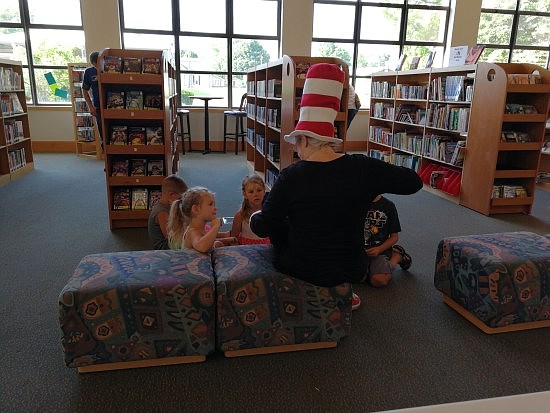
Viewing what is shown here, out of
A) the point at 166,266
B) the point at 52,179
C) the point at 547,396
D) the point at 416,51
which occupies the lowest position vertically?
the point at 52,179

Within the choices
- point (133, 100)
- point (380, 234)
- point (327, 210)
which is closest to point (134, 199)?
point (133, 100)

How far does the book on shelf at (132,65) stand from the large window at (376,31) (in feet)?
20.1

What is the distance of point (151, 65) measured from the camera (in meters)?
4.07

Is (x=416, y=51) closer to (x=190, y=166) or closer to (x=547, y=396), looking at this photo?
(x=190, y=166)

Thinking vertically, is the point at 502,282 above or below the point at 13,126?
below

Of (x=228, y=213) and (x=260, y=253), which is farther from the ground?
(x=260, y=253)

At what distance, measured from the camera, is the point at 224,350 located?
2.20 metres

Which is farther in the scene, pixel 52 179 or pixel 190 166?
pixel 190 166

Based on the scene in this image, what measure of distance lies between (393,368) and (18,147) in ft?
23.1

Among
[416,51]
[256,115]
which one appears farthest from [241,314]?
[416,51]

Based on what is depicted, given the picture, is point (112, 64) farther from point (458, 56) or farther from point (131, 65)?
point (458, 56)

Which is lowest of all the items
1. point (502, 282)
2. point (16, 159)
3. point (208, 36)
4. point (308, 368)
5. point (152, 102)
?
point (308, 368)

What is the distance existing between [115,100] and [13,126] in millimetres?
3585

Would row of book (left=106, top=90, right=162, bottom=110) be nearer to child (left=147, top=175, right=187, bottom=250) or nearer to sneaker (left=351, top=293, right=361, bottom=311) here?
child (left=147, top=175, right=187, bottom=250)
